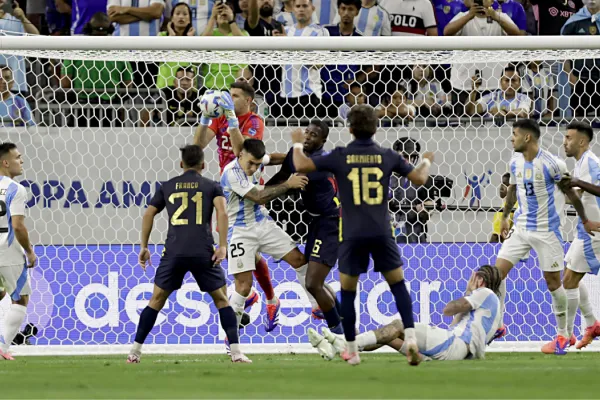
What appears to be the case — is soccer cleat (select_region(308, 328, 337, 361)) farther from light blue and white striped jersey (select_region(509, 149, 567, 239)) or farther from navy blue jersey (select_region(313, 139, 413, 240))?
light blue and white striped jersey (select_region(509, 149, 567, 239))

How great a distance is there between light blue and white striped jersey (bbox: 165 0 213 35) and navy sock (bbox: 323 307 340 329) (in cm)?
510

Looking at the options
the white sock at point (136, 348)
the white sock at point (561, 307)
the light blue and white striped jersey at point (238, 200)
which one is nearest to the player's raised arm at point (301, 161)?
the light blue and white striped jersey at point (238, 200)

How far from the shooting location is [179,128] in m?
10.6

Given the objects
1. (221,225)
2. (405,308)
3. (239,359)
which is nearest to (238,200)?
(221,225)

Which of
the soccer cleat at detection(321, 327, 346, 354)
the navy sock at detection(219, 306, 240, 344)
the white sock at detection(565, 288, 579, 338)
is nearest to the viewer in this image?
the soccer cleat at detection(321, 327, 346, 354)

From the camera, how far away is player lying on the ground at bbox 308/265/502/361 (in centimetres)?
810

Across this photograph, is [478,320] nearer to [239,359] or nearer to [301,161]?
[239,359]

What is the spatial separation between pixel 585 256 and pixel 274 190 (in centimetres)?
281

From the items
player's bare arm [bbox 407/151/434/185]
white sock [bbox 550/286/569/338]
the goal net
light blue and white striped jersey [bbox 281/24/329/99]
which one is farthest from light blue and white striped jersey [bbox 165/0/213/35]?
player's bare arm [bbox 407/151/434/185]

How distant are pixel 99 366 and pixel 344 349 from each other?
1.85m

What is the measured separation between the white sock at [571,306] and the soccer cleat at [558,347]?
0.07m

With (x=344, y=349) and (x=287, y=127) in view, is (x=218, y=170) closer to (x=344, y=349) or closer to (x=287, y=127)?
(x=287, y=127)

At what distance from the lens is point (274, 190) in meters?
8.95

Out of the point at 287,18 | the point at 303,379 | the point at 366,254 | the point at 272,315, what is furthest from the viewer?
the point at 287,18
